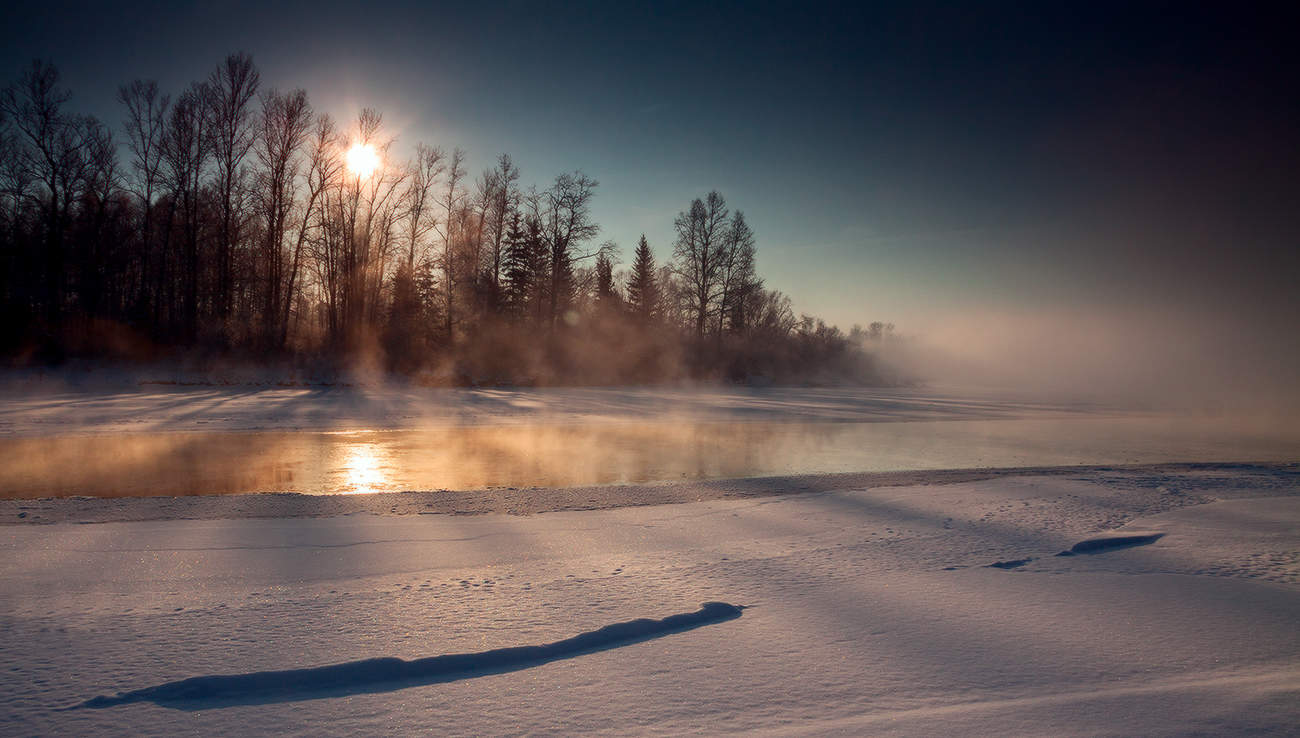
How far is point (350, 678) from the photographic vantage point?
2938 millimetres

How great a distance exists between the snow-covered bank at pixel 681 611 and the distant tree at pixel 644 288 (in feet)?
127

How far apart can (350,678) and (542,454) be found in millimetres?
9017

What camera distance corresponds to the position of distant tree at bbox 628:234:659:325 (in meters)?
45.0

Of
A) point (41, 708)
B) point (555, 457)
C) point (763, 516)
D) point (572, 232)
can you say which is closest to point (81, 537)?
point (41, 708)

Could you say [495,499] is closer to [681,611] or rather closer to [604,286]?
[681,611]

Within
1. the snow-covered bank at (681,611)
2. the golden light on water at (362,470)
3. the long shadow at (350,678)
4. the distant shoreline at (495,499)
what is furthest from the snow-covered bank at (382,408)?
the long shadow at (350,678)

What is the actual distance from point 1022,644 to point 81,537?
705 centimetres

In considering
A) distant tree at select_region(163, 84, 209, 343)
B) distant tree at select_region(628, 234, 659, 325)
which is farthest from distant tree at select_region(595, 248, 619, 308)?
distant tree at select_region(163, 84, 209, 343)

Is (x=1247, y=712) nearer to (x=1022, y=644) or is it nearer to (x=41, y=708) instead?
(x=1022, y=644)

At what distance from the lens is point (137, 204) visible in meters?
31.8

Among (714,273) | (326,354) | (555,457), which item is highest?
(714,273)

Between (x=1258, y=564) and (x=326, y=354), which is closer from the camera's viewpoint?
(x=1258, y=564)

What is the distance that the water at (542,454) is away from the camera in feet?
29.4

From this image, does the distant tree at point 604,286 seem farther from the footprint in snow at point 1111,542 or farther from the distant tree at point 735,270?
the footprint in snow at point 1111,542
